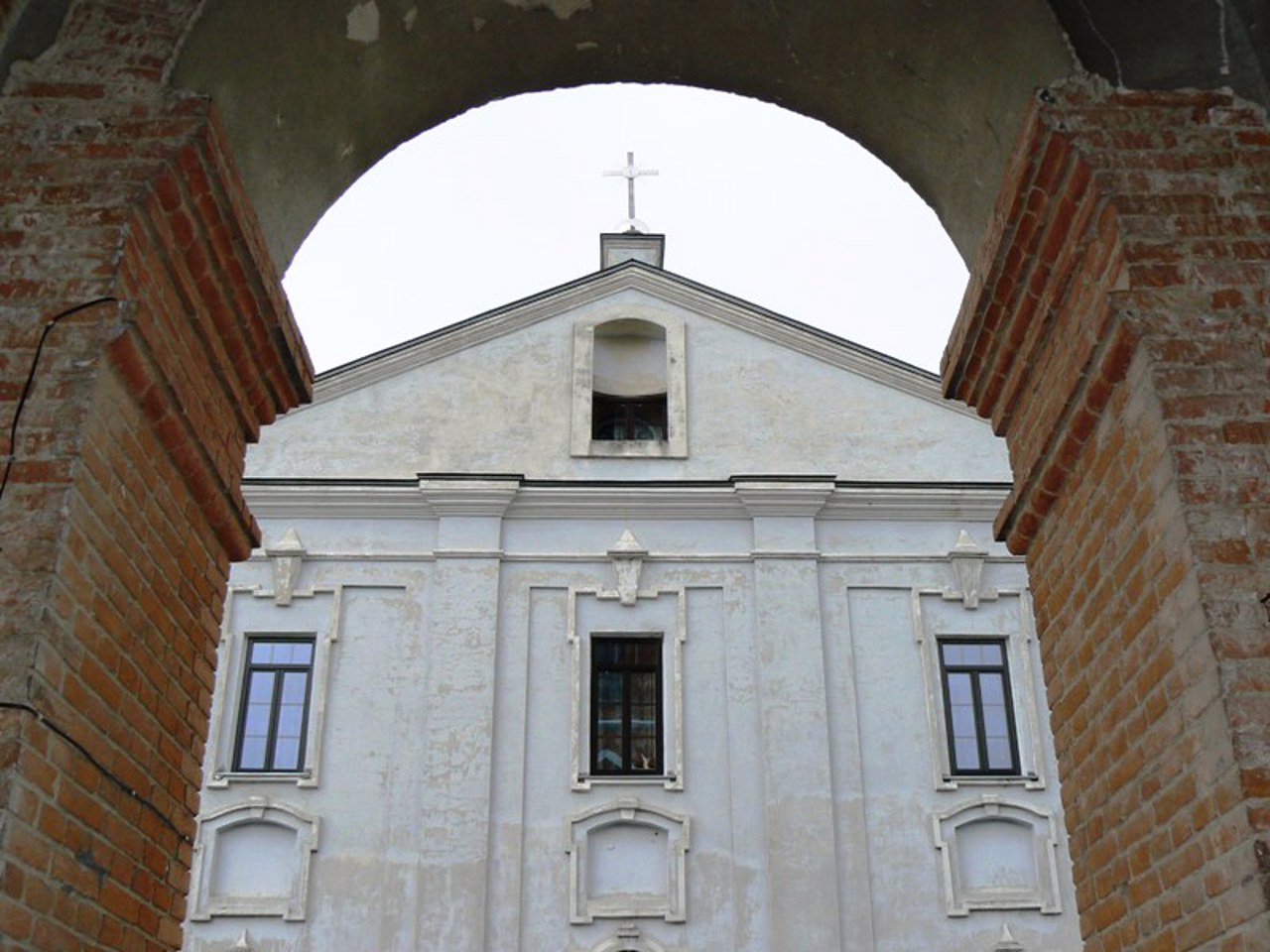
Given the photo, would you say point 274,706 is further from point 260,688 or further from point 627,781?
point 627,781

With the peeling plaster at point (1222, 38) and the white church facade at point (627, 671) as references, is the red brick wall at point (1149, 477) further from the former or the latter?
the white church facade at point (627, 671)

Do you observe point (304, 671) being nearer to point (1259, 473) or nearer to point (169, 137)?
point (169, 137)

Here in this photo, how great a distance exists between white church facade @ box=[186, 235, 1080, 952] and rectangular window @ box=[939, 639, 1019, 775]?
0.03 m

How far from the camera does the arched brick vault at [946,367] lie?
123 inches

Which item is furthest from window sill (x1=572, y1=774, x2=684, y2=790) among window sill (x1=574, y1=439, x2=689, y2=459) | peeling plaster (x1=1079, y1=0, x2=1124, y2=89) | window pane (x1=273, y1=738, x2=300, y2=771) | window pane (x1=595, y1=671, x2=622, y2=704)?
peeling plaster (x1=1079, y1=0, x2=1124, y2=89)

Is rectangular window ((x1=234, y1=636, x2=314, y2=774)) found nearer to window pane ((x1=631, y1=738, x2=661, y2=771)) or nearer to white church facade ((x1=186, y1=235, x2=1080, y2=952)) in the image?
white church facade ((x1=186, y1=235, x2=1080, y2=952))

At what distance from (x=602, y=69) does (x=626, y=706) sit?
919 cm

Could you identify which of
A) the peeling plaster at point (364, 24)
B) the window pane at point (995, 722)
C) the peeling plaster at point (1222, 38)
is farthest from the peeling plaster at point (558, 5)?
the window pane at point (995, 722)

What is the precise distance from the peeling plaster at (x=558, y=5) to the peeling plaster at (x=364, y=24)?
1.56 feet

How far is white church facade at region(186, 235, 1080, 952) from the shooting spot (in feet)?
41.1

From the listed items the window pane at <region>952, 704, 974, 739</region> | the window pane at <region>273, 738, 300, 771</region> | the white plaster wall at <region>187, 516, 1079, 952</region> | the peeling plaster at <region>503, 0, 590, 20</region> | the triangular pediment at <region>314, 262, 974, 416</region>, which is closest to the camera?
the peeling plaster at <region>503, 0, 590, 20</region>

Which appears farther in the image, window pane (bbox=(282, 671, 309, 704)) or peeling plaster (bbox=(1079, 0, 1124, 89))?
window pane (bbox=(282, 671, 309, 704))

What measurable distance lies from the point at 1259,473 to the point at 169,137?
3.02 metres

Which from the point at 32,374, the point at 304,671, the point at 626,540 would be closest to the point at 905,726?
the point at 626,540
